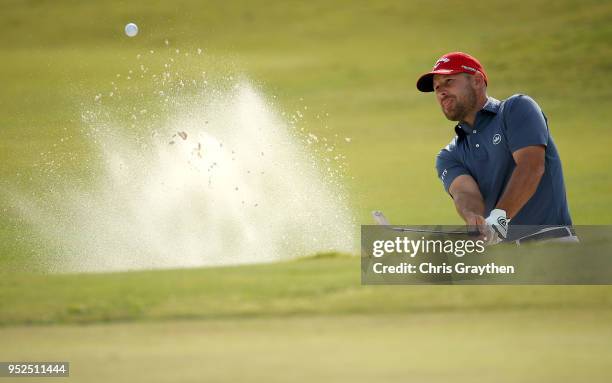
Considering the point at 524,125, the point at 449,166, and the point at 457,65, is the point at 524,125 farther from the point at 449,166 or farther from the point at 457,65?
the point at 449,166

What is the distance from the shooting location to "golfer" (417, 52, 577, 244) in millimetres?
4332

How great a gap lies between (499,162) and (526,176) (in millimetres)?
252

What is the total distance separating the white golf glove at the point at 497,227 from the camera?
14.4 feet

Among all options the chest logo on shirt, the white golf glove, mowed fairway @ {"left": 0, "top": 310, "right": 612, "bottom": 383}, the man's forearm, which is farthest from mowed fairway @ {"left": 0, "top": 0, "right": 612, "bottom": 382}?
the chest logo on shirt

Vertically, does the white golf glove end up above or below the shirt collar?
below

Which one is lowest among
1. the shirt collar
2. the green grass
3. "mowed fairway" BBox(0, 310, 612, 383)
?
"mowed fairway" BBox(0, 310, 612, 383)

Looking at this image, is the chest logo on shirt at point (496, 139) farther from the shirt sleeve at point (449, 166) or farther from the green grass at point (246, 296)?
the green grass at point (246, 296)

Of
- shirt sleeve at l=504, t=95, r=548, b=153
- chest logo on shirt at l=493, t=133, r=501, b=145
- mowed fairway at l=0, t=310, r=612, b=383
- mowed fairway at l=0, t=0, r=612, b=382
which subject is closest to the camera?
mowed fairway at l=0, t=310, r=612, b=383

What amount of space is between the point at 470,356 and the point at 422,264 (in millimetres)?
752

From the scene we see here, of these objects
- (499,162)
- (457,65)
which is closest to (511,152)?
(499,162)

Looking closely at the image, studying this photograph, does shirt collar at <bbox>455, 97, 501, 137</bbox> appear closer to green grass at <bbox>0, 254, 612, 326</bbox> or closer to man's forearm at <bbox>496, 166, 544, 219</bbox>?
man's forearm at <bbox>496, 166, 544, 219</bbox>

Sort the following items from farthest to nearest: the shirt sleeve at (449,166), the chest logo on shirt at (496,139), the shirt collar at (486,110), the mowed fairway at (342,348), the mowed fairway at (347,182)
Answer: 1. the shirt sleeve at (449,166)
2. the shirt collar at (486,110)
3. the chest logo on shirt at (496,139)
4. the mowed fairway at (347,182)
5. the mowed fairway at (342,348)

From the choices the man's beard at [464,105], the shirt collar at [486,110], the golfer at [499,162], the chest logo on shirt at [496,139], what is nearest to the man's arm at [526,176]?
the golfer at [499,162]

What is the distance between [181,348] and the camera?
3.84 meters
